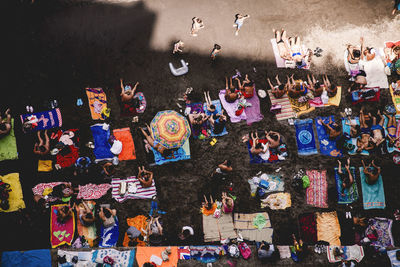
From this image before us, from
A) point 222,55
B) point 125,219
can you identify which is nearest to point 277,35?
point 222,55

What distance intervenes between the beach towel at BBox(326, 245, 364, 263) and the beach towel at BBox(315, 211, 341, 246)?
1.58 feet

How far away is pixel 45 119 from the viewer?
35.8ft

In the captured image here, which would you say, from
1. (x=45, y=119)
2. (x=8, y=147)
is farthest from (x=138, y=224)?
(x=8, y=147)

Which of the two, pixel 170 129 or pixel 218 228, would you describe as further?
pixel 170 129

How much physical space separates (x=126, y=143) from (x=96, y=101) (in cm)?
203

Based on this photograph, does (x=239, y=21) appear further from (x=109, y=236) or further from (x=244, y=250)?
(x=109, y=236)

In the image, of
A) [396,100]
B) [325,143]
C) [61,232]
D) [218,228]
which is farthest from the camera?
[396,100]

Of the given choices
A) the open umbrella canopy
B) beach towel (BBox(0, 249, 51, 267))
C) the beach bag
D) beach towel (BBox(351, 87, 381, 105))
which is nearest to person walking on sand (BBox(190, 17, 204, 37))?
the open umbrella canopy

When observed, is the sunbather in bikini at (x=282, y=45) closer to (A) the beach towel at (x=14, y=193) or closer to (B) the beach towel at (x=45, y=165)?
(B) the beach towel at (x=45, y=165)

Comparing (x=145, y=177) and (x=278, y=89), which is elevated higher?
(x=278, y=89)

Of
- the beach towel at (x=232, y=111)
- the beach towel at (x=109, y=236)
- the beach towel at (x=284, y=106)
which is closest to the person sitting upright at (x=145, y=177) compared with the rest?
the beach towel at (x=109, y=236)

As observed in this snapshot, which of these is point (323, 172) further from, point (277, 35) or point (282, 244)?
point (277, 35)

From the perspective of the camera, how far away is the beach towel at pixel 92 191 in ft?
34.7

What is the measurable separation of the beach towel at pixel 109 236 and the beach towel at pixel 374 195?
9.31 meters
